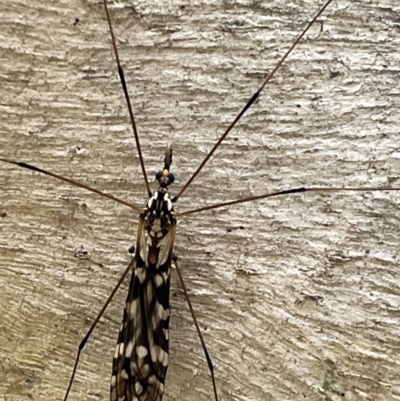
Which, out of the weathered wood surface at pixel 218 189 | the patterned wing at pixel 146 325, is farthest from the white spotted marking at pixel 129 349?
the weathered wood surface at pixel 218 189

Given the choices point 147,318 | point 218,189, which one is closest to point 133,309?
point 147,318

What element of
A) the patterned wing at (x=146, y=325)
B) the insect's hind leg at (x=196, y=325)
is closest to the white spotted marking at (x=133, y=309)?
the patterned wing at (x=146, y=325)

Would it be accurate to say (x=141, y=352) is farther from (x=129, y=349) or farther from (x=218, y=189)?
(x=218, y=189)

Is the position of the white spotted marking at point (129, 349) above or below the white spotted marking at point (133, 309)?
below

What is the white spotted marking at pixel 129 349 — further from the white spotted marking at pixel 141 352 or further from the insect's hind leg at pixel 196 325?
the insect's hind leg at pixel 196 325

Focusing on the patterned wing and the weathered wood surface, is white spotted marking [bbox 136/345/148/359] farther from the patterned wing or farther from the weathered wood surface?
the weathered wood surface

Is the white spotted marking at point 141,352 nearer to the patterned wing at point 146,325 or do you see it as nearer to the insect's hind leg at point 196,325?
the patterned wing at point 146,325

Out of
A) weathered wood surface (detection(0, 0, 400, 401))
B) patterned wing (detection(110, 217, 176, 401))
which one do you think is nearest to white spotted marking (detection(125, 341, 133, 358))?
patterned wing (detection(110, 217, 176, 401))
